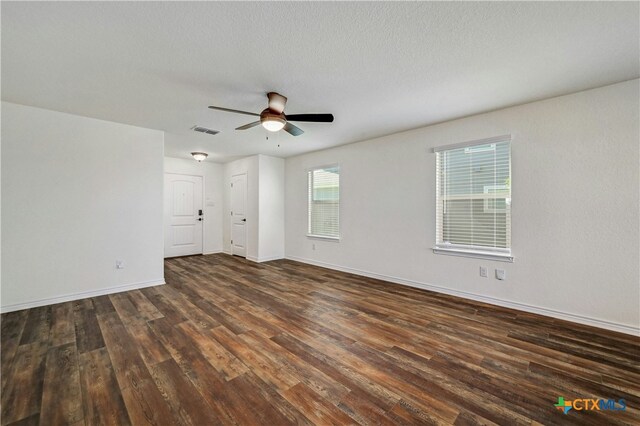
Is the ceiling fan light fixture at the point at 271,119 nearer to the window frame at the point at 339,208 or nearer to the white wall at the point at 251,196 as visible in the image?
the window frame at the point at 339,208

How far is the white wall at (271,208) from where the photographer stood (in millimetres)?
6098

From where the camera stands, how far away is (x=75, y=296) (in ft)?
11.8

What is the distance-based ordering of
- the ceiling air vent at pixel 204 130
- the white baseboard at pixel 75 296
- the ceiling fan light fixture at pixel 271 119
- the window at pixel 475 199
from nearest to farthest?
the ceiling fan light fixture at pixel 271 119, the white baseboard at pixel 75 296, the window at pixel 475 199, the ceiling air vent at pixel 204 130

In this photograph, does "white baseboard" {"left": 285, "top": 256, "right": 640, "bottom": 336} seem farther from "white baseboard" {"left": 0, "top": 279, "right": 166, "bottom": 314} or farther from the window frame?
"white baseboard" {"left": 0, "top": 279, "right": 166, "bottom": 314}

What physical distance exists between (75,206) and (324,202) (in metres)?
4.11

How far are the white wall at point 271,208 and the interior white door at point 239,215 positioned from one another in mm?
708

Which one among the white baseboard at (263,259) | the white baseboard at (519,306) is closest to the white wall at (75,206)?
the white baseboard at (263,259)

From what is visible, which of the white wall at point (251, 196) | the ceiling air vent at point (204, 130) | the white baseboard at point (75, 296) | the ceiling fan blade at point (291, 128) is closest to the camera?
the ceiling fan blade at point (291, 128)

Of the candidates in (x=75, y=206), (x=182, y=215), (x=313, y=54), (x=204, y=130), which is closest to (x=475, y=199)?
(x=313, y=54)

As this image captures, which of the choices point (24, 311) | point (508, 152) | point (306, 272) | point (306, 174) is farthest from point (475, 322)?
point (24, 311)

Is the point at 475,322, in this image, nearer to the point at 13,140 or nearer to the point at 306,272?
the point at 306,272

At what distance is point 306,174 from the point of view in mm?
6008

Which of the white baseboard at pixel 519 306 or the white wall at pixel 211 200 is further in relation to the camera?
the white wall at pixel 211 200

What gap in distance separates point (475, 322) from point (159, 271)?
4.68m
